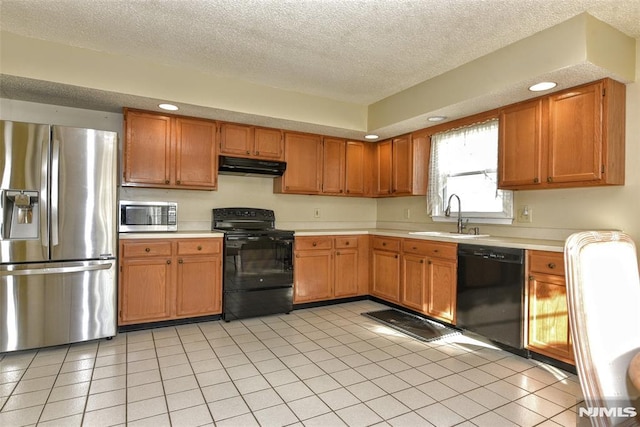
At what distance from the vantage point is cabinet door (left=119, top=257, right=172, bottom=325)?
3266 mm

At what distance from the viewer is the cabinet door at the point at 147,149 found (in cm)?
347

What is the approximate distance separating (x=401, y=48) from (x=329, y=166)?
1961mm

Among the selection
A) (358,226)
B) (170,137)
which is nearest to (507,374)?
(358,226)

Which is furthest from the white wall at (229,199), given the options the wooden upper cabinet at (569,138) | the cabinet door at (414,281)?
the wooden upper cabinet at (569,138)

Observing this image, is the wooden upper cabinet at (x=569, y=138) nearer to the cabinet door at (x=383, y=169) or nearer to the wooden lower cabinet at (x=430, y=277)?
the wooden lower cabinet at (x=430, y=277)

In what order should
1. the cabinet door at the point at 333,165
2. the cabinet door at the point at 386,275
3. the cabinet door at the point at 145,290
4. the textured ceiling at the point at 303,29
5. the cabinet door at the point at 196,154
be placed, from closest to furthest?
the textured ceiling at the point at 303,29 < the cabinet door at the point at 145,290 < the cabinet door at the point at 196,154 < the cabinet door at the point at 386,275 < the cabinet door at the point at 333,165

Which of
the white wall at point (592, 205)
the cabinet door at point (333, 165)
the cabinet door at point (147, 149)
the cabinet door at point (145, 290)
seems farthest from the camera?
the cabinet door at point (333, 165)

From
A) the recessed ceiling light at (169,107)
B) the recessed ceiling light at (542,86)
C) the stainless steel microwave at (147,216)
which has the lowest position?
the stainless steel microwave at (147,216)

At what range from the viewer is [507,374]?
251cm

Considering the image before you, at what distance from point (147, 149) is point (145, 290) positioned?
4.57ft

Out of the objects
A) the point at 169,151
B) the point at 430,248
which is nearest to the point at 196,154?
the point at 169,151

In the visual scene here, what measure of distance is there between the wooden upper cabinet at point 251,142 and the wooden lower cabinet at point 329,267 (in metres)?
1.08

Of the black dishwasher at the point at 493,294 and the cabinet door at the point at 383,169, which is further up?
the cabinet door at the point at 383,169

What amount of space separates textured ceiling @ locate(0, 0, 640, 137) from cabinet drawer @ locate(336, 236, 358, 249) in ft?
6.34
